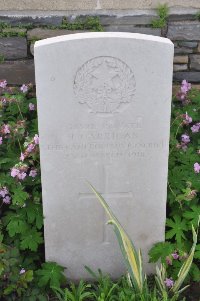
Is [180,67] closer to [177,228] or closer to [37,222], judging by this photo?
[177,228]

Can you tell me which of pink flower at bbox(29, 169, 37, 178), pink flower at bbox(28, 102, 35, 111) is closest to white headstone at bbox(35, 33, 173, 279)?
pink flower at bbox(29, 169, 37, 178)

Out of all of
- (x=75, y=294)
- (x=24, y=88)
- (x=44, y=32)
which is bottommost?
(x=75, y=294)

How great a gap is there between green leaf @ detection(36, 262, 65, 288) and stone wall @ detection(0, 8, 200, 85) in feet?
4.88

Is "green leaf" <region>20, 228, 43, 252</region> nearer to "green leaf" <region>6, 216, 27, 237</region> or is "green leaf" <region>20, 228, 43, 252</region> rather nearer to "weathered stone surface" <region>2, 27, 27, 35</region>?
"green leaf" <region>6, 216, 27, 237</region>

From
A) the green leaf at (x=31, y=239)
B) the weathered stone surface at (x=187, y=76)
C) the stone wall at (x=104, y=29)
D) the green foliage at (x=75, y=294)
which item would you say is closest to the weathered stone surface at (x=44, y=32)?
the stone wall at (x=104, y=29)

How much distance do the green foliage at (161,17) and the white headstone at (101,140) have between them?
3.66 feet

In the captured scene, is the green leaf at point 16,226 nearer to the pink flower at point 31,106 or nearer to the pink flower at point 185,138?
the pink flower at point 31,106

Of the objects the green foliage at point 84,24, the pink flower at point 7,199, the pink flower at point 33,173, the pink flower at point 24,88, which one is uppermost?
the green foliage at point 84,24

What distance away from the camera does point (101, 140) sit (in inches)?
100

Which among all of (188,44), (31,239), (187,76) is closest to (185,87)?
(187,76)

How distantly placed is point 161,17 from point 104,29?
40 cm

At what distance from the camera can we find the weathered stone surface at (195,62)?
11.8ft

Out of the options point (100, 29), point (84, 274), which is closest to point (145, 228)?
point (84, 274)

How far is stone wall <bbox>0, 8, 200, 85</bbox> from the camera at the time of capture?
3.44 metres
